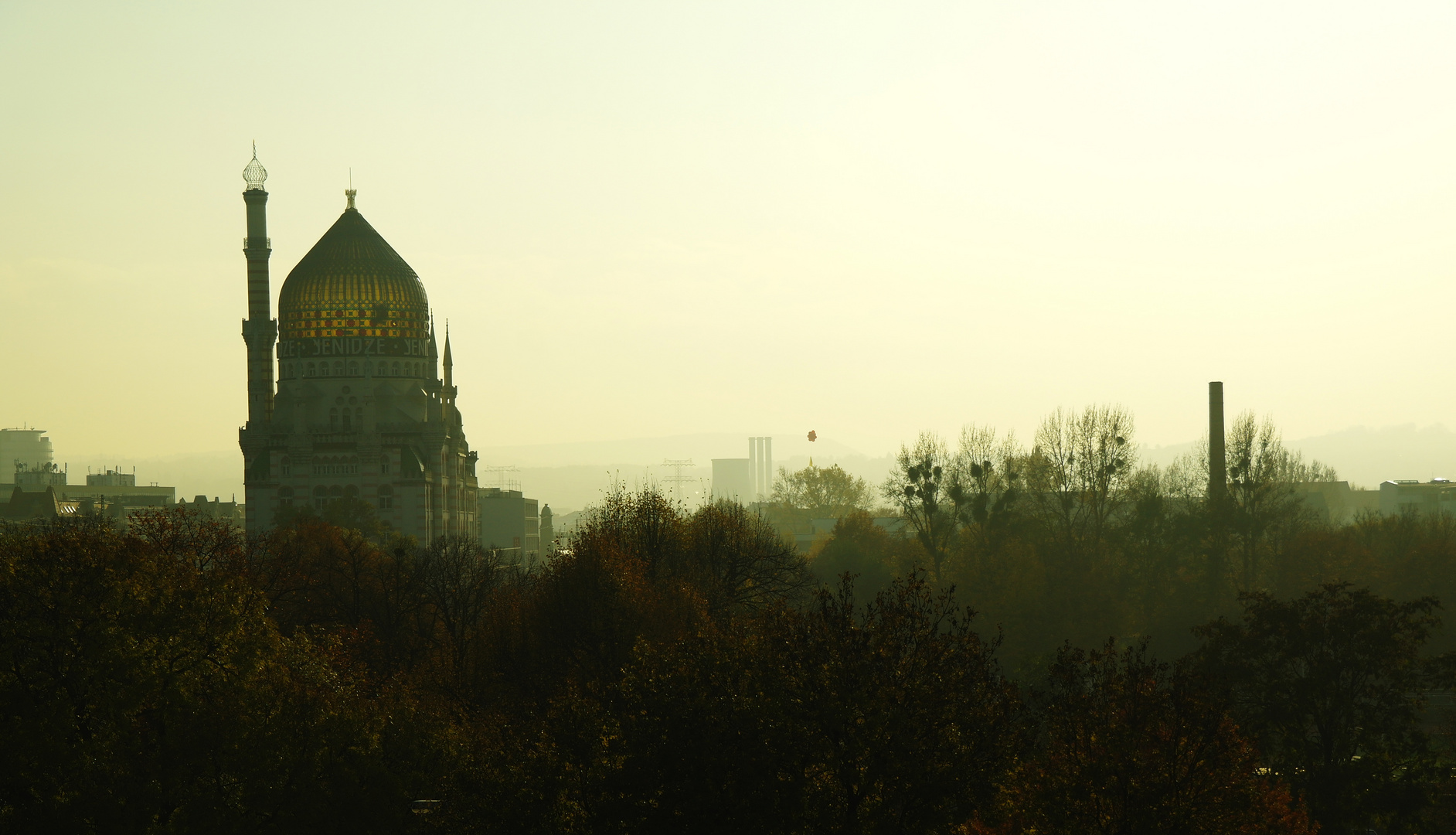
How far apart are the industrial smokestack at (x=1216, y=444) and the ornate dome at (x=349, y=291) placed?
5609 cm

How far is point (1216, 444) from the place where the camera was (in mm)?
80250

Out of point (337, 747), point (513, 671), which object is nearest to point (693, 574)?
point (513, 671)

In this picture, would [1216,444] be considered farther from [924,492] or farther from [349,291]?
[349,291]

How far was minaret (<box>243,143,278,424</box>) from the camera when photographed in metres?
106

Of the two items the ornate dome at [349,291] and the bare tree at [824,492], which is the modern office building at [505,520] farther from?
the ornate dome at [349,291]

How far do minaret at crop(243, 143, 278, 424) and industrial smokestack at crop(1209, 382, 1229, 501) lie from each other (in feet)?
207

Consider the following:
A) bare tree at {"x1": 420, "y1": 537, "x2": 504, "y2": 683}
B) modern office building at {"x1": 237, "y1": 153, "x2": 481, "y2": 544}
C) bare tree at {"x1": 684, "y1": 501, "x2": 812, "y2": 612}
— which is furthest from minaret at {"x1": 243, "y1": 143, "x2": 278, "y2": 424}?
bare tree at {"x1": 684, "y1": 501, "x2": 812, "y2": 612}

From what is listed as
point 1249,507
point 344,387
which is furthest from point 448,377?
point 1249,507

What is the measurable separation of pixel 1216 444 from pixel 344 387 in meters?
59.4

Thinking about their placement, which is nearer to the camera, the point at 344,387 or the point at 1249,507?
the point at 1249,507

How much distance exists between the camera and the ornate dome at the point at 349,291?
108m

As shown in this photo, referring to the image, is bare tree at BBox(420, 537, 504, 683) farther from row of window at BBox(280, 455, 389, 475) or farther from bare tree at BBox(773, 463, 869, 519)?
bare tree at BBox(773, 463, 869, 519)

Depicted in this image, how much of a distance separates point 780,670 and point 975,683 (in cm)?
326

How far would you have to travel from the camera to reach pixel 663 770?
75.5ft
